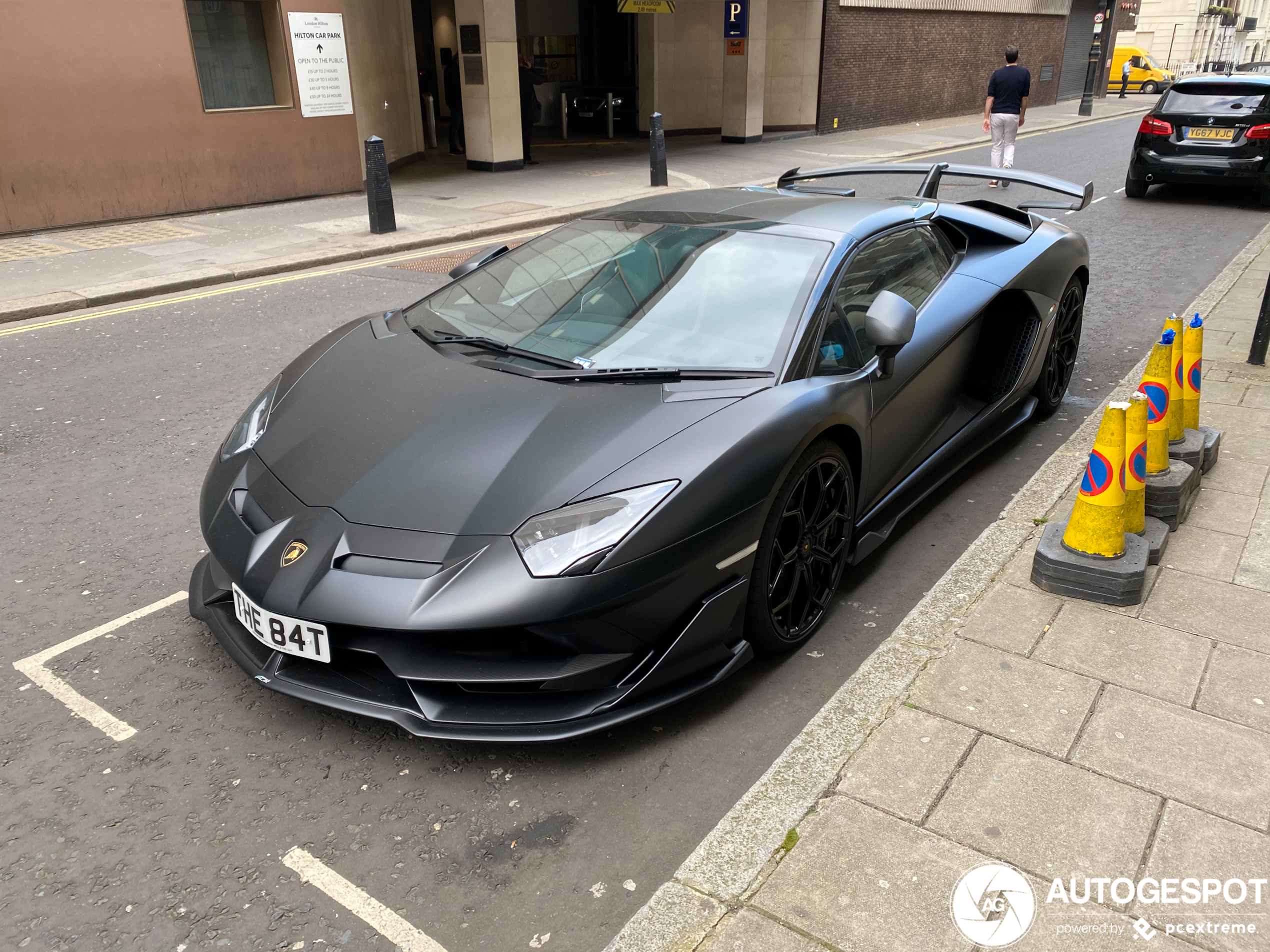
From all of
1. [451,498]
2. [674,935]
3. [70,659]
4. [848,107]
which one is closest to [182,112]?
[70,659]

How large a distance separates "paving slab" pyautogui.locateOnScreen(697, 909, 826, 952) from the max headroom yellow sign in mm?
21384

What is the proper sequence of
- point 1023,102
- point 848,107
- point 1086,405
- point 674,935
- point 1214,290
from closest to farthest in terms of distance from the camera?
point 674,935 < point 1086,405 < point 1214,290 < point 1023,102 < point 848,107

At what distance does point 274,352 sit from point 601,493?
494 cm

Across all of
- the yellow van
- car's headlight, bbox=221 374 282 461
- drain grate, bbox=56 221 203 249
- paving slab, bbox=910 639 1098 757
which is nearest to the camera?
paving slab, bbox=910 639 1098 757

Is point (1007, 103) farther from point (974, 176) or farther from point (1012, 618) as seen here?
point (1012, 618)

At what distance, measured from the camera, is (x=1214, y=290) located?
27.6 feet

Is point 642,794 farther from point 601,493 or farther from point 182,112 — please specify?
point 182,112

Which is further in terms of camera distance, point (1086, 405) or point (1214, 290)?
point (1214, 290)

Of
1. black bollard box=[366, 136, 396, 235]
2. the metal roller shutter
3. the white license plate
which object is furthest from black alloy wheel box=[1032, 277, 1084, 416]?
the metal roller shutter

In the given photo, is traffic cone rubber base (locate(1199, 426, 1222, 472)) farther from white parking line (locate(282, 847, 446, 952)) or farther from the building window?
the building window

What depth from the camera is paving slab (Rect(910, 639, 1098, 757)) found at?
2.89m

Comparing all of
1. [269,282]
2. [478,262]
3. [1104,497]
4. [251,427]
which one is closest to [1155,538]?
[1104,497]

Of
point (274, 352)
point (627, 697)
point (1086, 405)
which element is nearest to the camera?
point (627, 697)

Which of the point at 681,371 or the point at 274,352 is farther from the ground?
the point at 681,371
